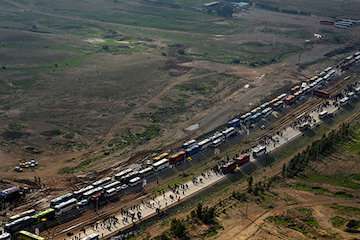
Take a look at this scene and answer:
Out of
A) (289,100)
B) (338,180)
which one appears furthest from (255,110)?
(338,180)

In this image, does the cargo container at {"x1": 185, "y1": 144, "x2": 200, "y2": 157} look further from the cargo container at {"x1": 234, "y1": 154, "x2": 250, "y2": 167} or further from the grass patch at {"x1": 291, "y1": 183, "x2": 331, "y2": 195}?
the grass patch at {"x1": 291, "y1": 183, "x2": 331, "y2": 195}

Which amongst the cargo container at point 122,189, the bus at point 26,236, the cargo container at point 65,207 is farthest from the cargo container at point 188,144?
the bus at point 26,236

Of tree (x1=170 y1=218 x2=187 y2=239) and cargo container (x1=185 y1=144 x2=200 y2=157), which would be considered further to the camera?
cargo container (x1=185 y1=144 x2=200 y2=157)

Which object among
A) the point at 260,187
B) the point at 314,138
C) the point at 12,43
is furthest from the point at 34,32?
the point at 260,187

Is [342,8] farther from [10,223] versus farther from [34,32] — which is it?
[10,223]

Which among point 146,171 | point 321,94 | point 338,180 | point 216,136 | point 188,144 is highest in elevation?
point 321,94

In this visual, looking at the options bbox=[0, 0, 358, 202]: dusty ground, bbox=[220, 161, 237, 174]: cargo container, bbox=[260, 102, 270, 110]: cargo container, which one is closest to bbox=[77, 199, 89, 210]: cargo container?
bbox=[0, 0, 358, 202]: dusty ground

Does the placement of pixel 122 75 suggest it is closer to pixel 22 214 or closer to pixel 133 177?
pixel 133 177
